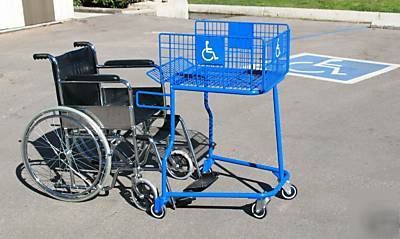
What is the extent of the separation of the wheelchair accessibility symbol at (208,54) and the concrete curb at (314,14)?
11.9m

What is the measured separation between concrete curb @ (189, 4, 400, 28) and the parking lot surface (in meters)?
5.78

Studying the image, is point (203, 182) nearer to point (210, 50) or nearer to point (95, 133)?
point (95, 133)

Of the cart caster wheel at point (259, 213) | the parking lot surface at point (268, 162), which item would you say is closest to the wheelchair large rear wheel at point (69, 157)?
the parking lot surface at point (268, 162)

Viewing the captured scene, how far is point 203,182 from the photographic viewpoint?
4.05 metres

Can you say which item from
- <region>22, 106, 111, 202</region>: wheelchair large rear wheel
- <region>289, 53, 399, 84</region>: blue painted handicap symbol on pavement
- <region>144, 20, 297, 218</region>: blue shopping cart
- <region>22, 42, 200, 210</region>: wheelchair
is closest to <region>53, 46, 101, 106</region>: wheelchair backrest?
<region>22, 42, 200, 210</region>: wheelchair

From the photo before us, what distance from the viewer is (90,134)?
3688 mm

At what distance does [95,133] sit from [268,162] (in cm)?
176

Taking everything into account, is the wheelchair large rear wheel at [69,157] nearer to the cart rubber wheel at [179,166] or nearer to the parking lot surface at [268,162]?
the parking lot surface at [268,162]

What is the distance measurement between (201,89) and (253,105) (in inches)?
125

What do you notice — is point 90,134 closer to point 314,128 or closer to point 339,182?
point 339,182

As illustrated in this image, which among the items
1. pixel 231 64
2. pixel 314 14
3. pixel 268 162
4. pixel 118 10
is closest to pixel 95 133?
pixel 231 64

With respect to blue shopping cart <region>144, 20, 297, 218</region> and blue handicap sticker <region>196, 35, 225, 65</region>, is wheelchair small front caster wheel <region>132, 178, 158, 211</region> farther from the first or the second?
blue handicap sticker <region>196, 35, 225, 65</region>

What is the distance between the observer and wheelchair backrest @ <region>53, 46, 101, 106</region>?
389 cm

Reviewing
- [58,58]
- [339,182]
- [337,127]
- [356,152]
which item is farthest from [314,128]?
[58,58]
